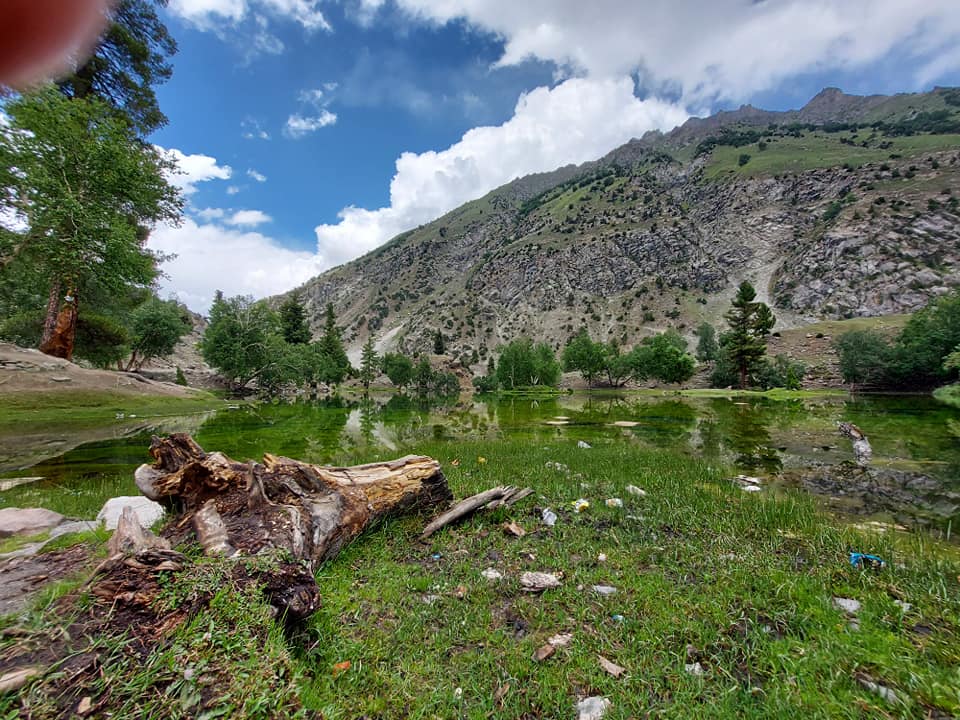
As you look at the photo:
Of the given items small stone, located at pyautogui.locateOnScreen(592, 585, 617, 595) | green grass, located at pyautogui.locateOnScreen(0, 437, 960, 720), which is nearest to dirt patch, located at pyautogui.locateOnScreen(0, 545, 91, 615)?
green grass, located at pyautogui.locateOnScreen(0, 437, 960, 720)

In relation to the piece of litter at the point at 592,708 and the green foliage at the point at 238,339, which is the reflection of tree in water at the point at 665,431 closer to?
the piece of litter at the point at 592,708

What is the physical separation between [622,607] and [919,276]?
138409 mm

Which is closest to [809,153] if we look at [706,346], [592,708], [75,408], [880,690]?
[706,346]

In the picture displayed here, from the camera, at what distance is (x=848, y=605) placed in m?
4.05

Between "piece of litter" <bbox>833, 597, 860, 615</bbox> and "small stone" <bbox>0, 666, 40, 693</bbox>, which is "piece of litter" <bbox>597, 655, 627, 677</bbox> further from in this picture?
"small stone" <bbox>0, 666, 40, 693</bbox>

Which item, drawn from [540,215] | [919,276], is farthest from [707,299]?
[540,215]

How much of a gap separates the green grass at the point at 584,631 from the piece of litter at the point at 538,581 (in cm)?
11

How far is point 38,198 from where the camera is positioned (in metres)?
15.5

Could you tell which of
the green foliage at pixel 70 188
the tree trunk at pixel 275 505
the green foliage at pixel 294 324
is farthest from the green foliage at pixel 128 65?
the green foliage at pixel 294 324

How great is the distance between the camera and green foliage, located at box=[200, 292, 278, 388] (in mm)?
43750

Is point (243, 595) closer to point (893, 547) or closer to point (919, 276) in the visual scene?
point (893, 547)

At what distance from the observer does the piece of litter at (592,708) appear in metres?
2.80

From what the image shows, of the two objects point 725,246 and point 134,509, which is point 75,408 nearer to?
point 134,509

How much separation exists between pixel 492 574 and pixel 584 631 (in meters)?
1.50
